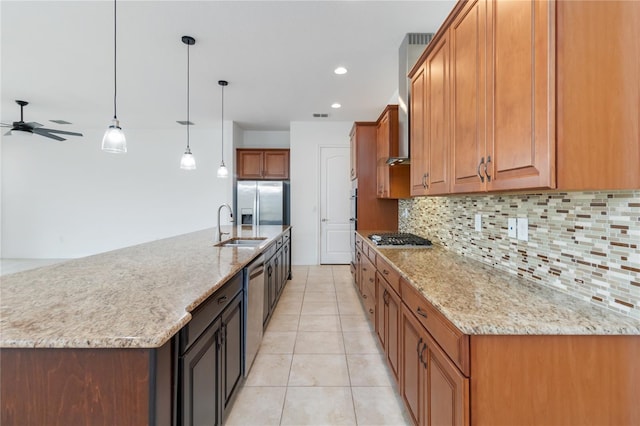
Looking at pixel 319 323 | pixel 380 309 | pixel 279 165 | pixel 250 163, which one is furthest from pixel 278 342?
pixel 250 163

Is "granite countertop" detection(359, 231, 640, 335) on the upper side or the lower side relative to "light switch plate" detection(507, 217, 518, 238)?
lower

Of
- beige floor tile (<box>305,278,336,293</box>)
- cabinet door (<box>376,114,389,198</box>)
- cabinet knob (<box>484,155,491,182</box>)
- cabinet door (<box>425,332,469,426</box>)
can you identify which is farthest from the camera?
beige floor tile (<box>305,278,336,293</box>)

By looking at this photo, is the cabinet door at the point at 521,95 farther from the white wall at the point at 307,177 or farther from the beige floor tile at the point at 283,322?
the white wall at the point at 307,177

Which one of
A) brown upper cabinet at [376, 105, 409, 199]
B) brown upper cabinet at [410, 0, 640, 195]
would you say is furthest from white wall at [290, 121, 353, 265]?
brown upper cabinet at [410, 0, 640, 195]

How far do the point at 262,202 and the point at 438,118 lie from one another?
4107 mm

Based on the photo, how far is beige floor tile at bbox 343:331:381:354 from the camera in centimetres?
254

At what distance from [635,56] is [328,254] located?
5.17 meters

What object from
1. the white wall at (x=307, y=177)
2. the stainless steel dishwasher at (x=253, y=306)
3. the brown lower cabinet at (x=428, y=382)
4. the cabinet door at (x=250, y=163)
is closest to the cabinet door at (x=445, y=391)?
the brown lower cabinet at (x=428, y=382)

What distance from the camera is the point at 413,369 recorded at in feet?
4.89

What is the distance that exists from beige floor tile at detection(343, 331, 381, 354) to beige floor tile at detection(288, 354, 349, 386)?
162 millimetres

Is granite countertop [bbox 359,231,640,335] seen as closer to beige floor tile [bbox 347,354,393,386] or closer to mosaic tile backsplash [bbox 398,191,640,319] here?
mosaic tile backsplash [bbox 398,191,640,319]

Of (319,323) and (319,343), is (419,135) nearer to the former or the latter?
(319,343)

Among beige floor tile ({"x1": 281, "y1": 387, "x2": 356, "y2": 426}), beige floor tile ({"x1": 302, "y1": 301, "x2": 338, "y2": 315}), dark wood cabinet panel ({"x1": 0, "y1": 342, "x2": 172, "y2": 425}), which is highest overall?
dark wood cabinet panel ({"x1": 0, "y1": 342, "x2": 172, "y2": 425})

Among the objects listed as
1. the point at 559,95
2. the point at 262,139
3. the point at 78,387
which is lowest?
the point at 78,387
